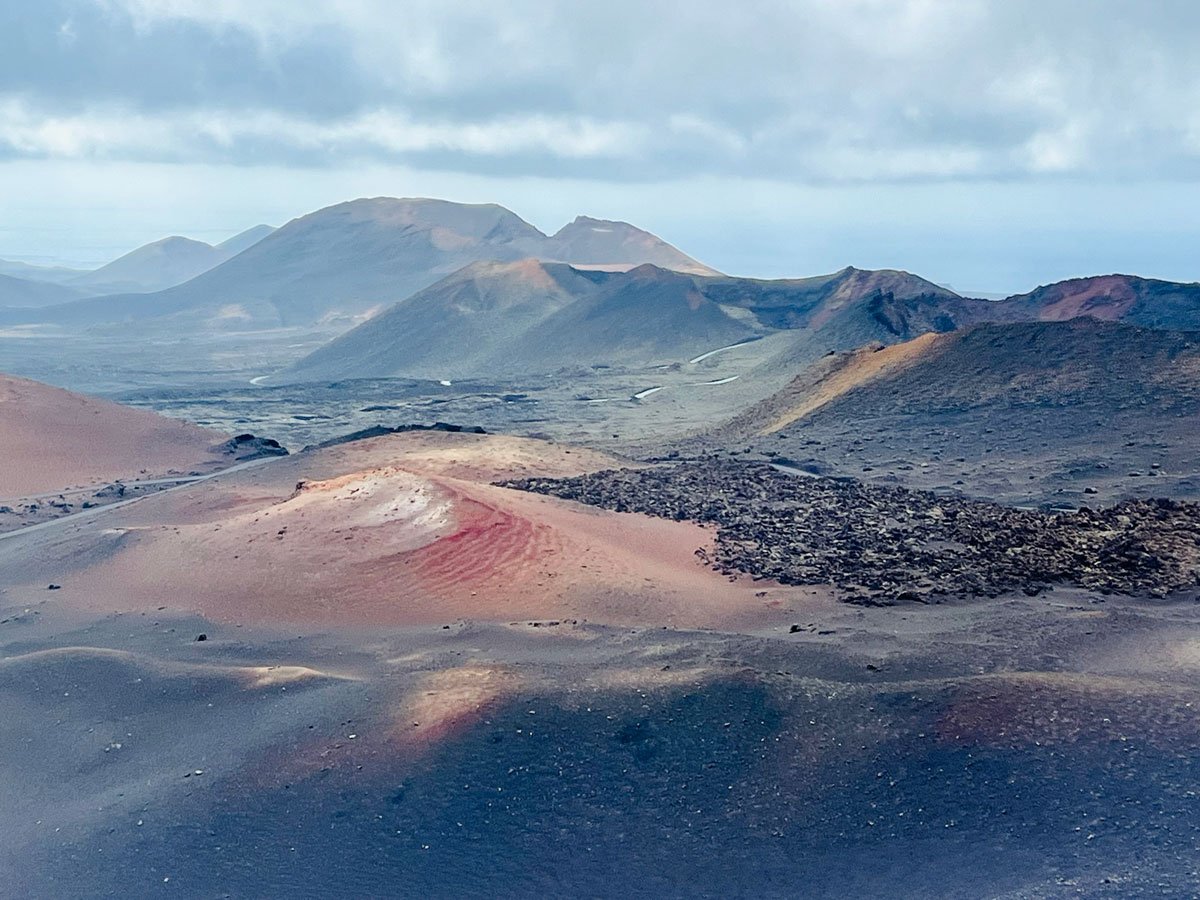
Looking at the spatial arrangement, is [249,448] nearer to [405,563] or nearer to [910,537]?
[405,563]

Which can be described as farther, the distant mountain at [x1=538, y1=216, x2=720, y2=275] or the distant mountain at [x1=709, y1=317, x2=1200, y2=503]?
the distant mountain at [x1=538, y1=216, x2=720, y2=275]

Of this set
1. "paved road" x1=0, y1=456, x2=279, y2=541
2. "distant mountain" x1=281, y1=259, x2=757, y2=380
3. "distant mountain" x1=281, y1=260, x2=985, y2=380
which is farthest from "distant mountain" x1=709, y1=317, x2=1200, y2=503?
"distant mountain" x1=281, y1=259, x2=757, y2=380

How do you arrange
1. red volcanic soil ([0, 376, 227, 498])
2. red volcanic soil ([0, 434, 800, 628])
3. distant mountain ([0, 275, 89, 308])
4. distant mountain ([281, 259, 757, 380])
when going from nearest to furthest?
red volcanic soil ([0, 434, 800, 628]) < red volcanic soil ([0, 376, 227, 498]) < distant mountain ([281, 259, 757, 380]) < distant mountain ([0, 275, 89, 308])

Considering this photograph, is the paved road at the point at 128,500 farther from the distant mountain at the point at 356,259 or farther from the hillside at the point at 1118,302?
the distant mountain at the point at 356,259

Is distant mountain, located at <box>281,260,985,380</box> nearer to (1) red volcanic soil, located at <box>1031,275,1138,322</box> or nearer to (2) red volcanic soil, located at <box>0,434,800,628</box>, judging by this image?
(1) red volcanic soil, located at <box>1031,275,1138,322</box>

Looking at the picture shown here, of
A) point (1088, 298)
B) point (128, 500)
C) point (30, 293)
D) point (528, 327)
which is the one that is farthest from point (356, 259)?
point (128, 500)

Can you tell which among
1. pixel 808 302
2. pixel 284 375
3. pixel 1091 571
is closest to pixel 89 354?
pixel 284 375

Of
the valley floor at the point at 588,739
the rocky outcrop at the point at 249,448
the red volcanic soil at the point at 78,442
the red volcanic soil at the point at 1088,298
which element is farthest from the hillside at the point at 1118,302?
the valley floor at the point at 588,739

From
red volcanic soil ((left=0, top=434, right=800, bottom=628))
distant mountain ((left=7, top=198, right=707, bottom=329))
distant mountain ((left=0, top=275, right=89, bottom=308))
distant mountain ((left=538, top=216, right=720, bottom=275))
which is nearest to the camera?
red volcanic soil ((left=0, top=434, right=800, bottom=628))

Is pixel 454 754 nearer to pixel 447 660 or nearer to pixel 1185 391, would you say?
pixel 447 660
